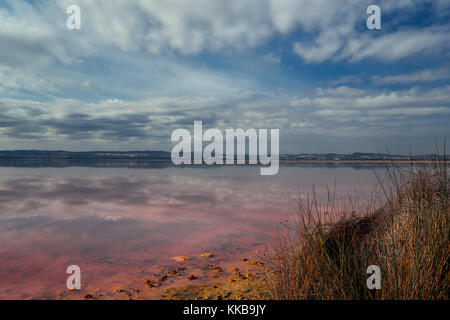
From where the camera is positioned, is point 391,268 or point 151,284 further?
point 151,284

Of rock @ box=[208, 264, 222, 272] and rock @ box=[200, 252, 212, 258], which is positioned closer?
rock @ box=[208, 264, 222, 272]

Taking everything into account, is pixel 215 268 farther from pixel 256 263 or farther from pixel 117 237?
pixel 117 237

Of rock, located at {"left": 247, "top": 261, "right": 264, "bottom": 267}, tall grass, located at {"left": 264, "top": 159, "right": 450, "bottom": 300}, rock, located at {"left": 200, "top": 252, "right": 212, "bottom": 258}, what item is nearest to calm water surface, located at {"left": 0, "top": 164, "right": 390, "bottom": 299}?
rock, located at {"left": 200, "top": 252, "right": 212, "bottom": 258}

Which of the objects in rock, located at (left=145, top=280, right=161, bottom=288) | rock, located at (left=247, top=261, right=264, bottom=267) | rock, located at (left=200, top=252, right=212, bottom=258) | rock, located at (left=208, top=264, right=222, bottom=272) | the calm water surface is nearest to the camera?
rock, located at (left=145, top=280, right=161, bottom=288)

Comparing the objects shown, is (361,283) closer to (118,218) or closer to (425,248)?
(425,248)

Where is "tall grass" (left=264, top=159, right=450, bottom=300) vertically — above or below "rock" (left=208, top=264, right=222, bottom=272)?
above

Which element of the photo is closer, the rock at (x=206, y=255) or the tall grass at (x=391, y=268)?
the tall grass at (x=391, y=268)

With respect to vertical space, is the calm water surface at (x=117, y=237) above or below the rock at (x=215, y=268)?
below

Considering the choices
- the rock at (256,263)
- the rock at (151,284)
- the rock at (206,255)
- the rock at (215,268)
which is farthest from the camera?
the rock at (206,255)

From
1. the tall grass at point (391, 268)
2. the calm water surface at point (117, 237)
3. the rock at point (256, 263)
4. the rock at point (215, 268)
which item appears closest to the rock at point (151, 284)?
the calm water surface at point (117, 237)

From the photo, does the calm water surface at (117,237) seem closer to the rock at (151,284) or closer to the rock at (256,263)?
the rock at (151,284)

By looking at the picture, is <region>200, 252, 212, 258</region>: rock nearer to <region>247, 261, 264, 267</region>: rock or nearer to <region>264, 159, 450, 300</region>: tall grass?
<region>247, 261, 264, 267</region>: rock

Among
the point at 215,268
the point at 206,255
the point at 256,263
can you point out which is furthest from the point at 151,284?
the point at 256,263
